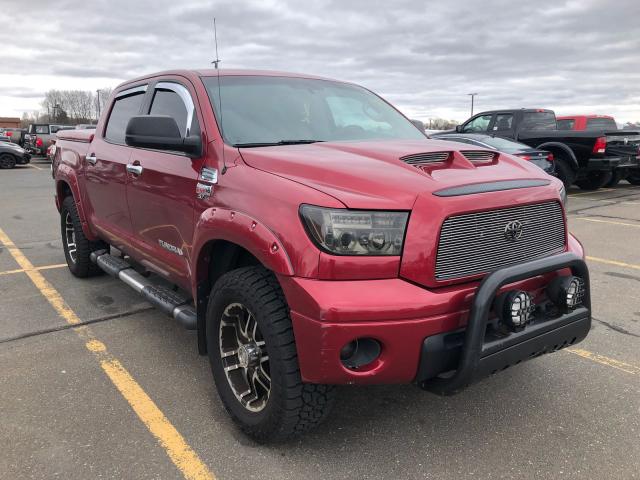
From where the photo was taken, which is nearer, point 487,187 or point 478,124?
point 487,187

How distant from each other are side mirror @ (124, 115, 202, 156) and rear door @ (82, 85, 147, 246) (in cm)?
98

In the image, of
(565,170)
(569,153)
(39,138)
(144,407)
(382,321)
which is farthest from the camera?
(39,138)

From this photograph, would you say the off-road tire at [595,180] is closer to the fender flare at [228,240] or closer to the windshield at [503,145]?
the windshield at [503,145]

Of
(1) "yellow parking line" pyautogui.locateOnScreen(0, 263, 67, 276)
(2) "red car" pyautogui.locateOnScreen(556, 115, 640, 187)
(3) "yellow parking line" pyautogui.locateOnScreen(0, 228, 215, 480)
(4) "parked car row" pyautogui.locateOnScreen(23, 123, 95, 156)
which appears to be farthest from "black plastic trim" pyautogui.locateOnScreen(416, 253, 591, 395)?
A: (4) "parked car row" pyautogui.locateOnScreen(23, 123, 95, 156)

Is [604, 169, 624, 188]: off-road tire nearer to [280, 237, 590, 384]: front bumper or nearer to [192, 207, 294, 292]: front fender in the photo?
[280, 237, 590, 384]: front bumper

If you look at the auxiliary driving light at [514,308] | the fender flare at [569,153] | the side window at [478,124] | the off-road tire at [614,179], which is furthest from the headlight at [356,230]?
the off-road tire at [614,179]

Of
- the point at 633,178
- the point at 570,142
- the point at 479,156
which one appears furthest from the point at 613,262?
the point at 633,178

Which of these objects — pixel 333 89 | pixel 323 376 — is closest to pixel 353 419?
pixel 323 376

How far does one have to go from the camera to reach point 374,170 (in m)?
2.40

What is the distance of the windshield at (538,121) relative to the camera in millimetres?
12727

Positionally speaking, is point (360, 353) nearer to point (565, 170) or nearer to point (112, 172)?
point (112, 172)

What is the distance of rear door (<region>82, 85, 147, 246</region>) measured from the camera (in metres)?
4.03

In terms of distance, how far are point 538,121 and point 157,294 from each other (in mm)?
11803

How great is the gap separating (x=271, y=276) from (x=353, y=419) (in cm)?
99
